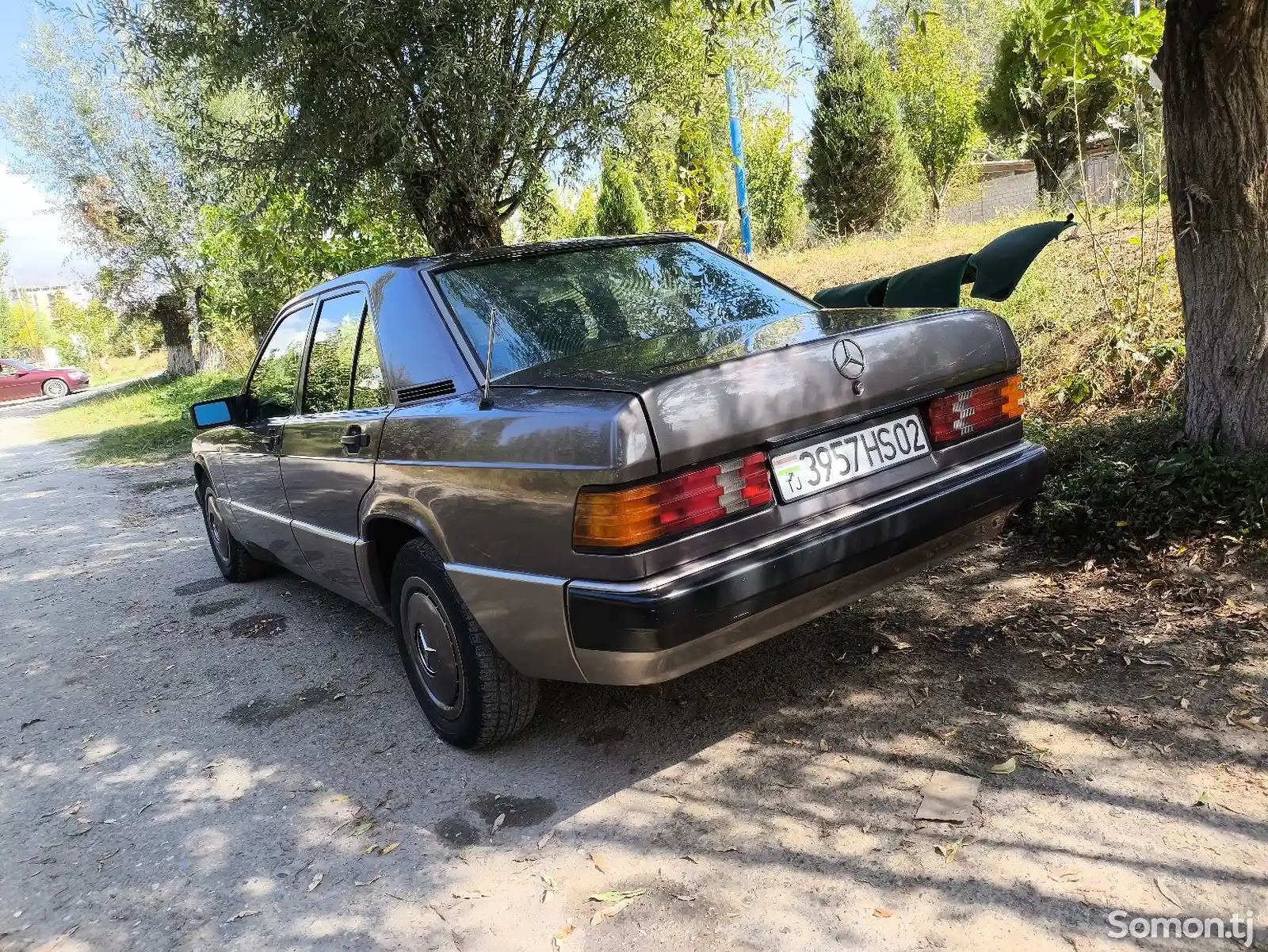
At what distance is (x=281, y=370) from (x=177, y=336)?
24.7 m

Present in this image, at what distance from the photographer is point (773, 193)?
81.9 feet

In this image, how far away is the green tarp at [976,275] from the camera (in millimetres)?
4055

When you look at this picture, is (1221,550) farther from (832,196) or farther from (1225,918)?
(832,196)

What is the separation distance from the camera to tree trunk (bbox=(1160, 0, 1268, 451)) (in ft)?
11.0

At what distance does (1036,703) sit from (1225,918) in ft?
3.17

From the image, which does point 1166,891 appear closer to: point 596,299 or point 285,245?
point 596,299

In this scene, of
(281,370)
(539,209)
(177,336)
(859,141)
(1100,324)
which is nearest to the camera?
(281,370)

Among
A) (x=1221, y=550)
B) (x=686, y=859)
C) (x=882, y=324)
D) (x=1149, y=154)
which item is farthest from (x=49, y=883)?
(x=1149, y=154)

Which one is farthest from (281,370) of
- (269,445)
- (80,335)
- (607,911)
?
(80,335)

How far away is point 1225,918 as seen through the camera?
187cm

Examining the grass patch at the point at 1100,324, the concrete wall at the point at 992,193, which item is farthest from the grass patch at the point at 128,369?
the grass patch at the point at 1100,324

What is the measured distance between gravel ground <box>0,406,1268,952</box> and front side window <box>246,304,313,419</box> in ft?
4.11

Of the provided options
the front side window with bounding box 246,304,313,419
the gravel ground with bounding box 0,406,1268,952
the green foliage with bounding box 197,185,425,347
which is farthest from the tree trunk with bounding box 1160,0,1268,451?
the green foliage with bounding box 197,185,425,347

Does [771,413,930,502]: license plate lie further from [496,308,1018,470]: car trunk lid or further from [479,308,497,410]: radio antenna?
[479,308,497,410]: radio antenna
